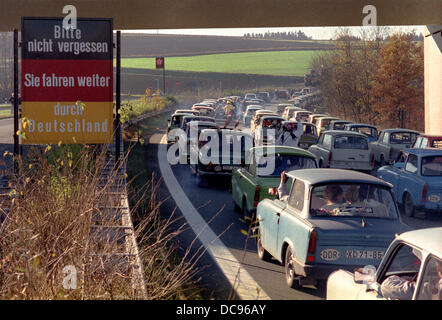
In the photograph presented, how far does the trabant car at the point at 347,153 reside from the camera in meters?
24.4

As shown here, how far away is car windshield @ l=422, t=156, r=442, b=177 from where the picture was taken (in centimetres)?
1609

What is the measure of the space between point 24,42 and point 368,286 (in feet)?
33.8

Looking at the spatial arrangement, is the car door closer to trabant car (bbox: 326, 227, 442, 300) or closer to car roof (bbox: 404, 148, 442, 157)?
car roof (bbox: 404, 148, 442, 157)

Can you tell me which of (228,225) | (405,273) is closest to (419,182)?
(228,225)

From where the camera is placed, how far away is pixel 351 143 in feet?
81.3

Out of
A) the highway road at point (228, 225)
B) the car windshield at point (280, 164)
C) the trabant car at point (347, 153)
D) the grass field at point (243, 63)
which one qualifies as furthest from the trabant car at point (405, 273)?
the grass field at point (243, 63)

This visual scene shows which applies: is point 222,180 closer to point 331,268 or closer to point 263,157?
point 263,157

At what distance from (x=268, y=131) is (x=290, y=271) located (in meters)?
23.2

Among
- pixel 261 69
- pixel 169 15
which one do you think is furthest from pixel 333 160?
pixel 261 69

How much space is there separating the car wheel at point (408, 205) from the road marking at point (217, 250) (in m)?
4.75

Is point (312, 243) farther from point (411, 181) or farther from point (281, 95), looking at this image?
point (281, 95)

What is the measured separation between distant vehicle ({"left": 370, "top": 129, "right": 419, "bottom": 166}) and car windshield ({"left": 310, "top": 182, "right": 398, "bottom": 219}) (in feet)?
54.2

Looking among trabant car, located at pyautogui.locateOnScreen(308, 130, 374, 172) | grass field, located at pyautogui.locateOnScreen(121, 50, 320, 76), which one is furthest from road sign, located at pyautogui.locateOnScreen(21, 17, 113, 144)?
grass field, located at pyautogui.locateOnScreen(121, 50, 320, 76)

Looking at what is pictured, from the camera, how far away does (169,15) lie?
92.1 feet
